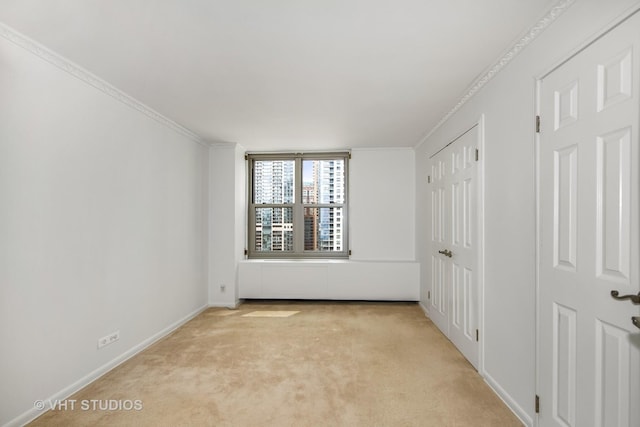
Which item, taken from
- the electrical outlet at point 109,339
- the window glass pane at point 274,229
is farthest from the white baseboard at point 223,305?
the electrical outlet at point 109,339

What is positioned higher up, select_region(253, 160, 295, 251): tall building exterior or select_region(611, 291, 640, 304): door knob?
select_region(253, 160, 295, 251): tall building exterior

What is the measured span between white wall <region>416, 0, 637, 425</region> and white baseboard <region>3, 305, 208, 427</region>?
10.4 ft

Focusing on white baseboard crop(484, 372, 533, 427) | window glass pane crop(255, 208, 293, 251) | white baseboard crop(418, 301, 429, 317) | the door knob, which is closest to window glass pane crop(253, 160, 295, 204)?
window glass pane crop(255, 208, 293, 251)

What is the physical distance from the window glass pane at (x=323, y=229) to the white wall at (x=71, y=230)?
2.38 metres

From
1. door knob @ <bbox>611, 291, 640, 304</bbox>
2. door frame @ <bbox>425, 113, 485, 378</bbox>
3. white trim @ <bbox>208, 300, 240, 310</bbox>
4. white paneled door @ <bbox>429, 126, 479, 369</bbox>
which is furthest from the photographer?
white trim @ <bbox>208, 300, 240, 310</bbox>

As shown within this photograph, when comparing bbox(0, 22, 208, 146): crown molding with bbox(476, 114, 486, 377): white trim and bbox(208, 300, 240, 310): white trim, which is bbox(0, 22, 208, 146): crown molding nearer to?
bbox(208, 300, 240, 310): white trim

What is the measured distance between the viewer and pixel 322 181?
543cm

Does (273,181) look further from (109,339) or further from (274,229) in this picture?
(109,339)

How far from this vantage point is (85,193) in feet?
8.14

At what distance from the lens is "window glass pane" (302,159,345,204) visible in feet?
17.7

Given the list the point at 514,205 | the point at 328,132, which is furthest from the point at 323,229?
the point at 514,205

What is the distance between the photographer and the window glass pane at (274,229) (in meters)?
5.46

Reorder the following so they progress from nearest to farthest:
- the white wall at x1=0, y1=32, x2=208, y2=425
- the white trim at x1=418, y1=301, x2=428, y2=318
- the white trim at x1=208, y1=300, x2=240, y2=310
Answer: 1. the white wall at x1=0, y1=32, x2=208, y2=425
2. the white trim at x1=418, y1=301, x2=428, y2=318
3. the white trim at x1=208, y1=300, x2=240, y2=310

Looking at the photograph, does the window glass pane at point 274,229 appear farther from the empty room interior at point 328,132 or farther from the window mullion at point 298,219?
the empty room interior at point 328,132
